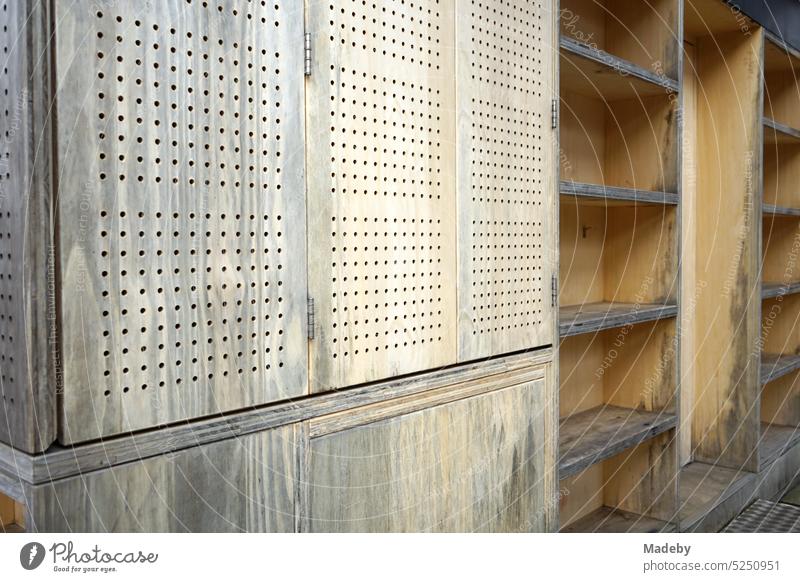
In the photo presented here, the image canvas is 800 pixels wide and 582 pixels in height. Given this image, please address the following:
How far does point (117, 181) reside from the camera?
102 cm

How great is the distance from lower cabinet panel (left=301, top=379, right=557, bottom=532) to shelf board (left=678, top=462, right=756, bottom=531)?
41.7 inches

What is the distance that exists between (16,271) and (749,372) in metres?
2.99

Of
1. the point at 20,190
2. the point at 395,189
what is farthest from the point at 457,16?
the point at 20,190

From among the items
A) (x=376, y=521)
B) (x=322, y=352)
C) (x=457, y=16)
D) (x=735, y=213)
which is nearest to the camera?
(x=322, y=352)

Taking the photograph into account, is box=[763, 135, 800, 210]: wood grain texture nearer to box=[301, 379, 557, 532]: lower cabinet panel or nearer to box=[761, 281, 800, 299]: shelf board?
box=[761, 281, 800, 299]: shelf board

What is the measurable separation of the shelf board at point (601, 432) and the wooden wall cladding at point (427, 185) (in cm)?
43

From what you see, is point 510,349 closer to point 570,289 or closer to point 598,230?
point 570,289

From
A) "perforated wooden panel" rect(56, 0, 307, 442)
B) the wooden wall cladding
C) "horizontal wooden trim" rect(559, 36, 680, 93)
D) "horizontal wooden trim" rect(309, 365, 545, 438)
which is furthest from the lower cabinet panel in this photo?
"horizontal wooden trim" rect(559, 36, 680, 93)

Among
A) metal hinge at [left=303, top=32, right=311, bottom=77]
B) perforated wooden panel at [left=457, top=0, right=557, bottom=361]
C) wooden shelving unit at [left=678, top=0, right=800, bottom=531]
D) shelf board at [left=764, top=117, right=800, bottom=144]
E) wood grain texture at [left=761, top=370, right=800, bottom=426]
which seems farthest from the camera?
wood grain texture at [left=761, top=370, right=800, bottom=426]

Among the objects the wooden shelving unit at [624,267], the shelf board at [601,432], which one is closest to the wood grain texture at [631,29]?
the wooden shelving unit at [624,267]

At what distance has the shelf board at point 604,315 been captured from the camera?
206 cm

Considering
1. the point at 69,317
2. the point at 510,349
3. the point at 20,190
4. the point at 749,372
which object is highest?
the point at 20,190

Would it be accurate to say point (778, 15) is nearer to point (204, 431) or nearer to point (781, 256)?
point (781, 256)

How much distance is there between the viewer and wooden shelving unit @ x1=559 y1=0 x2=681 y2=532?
241cm
